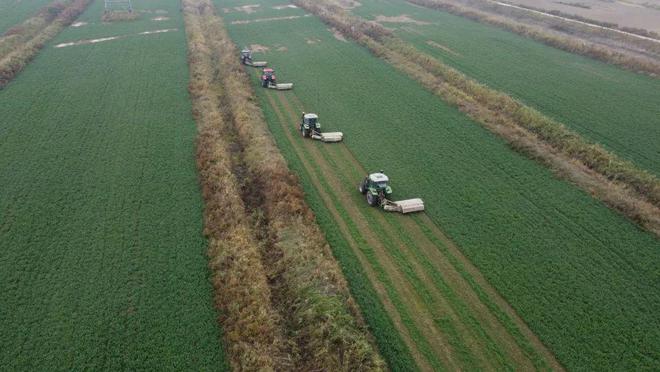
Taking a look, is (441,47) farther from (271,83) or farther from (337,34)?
(271,83)

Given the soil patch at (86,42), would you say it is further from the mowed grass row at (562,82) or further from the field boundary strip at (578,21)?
the field boundary strip at (578,21)

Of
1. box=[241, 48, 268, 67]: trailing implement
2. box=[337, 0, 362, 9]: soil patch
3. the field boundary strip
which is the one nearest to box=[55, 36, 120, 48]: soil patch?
box=[241, 48, 268, 67]: trailing implement

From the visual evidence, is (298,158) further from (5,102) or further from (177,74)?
(5,102)

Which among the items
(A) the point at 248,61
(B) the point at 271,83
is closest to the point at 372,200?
(B) the point at 271,83

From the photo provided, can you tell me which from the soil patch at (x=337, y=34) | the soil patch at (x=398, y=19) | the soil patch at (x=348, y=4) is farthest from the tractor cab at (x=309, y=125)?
the soil patch at (x=348, y=4)

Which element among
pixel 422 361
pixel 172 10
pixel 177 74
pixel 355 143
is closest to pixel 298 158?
pixel 355 143

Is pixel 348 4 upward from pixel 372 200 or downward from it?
upward

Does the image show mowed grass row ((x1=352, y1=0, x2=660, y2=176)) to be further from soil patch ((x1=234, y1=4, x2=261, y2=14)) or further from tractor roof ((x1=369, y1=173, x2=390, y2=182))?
soil patch ((x1=234, y1=4, x2=261, y2=14))
